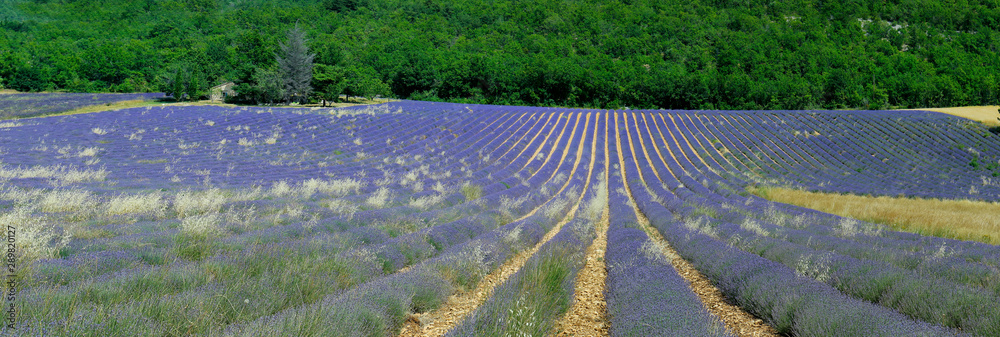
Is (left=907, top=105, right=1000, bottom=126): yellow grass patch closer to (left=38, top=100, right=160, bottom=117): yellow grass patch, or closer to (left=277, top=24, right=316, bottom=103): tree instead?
(left=277, top=24, right=316, bottom=103): tree

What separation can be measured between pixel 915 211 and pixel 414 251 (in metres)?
17.2

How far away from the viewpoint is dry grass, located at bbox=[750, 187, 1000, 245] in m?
12.4

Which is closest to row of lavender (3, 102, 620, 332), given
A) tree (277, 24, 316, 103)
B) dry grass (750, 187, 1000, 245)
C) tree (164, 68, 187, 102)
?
dry grass (750, 187, 1000, 245)

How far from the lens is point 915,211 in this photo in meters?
15.6

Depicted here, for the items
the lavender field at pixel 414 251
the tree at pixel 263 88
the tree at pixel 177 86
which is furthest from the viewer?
the tree at pixel 177 86

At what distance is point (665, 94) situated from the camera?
7000 centimetres

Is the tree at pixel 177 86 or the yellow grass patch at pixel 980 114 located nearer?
the yellow grass patch at pixel 980 114

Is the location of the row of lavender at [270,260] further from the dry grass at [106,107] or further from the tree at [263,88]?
the tree at [263,88]

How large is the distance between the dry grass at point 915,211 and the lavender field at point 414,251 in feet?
5.36

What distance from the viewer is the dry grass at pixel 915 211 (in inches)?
488

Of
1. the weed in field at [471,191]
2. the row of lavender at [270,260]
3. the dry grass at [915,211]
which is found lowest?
the weed in field at [471,191]

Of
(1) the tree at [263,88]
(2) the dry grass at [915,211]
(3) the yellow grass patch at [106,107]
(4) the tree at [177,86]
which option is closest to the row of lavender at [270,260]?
(2) the dry grass at [915,211]

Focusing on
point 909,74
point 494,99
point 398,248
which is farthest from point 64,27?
point 909,74

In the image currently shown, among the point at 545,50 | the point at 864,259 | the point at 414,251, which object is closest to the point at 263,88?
the point at 414,251
